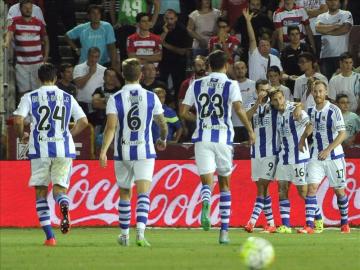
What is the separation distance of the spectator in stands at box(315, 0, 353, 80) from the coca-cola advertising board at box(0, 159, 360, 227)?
3.35 m

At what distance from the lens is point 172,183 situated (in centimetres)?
2178

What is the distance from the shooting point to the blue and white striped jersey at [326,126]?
1909 cm

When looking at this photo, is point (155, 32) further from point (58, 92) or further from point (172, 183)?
point (58, 92)

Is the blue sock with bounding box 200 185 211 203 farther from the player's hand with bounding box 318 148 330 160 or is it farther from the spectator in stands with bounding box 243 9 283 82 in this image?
the spectator in stands with bounding box 243 9 283 82

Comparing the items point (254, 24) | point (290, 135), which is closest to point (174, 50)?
point (254, 24)

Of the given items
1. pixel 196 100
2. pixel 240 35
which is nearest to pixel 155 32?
pixel 240 35

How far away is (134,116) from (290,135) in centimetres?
443

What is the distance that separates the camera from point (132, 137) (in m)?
15.6

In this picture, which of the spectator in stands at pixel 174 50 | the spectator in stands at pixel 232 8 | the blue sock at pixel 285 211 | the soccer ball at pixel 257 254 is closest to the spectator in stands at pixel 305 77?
the spectator in stands at pixel 232 8

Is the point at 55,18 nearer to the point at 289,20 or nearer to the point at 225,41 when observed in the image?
the point at 225,41

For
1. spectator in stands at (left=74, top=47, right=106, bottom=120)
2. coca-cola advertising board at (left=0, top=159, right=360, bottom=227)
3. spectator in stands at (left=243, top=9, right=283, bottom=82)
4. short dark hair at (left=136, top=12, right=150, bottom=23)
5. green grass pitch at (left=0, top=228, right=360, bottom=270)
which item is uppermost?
short dark hair at (left=136, top=12, right=150, bottom=23)

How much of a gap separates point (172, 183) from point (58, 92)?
19.9 feet

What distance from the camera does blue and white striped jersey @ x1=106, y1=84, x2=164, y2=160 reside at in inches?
611

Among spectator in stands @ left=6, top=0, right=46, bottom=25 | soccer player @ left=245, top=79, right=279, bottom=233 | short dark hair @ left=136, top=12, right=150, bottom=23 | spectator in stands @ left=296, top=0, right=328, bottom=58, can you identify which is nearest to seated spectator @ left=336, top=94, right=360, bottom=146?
soccer player @ left=245, top=79, right=279, bottom=233
